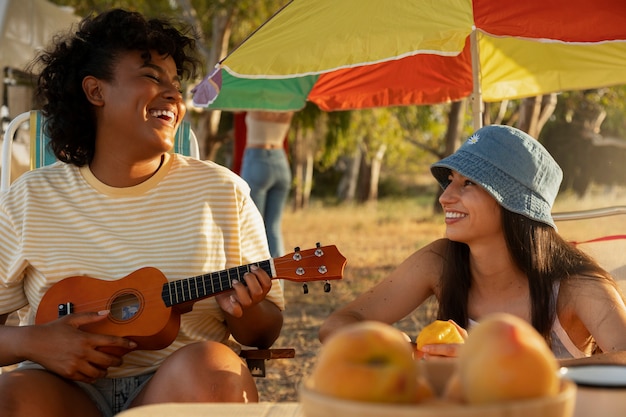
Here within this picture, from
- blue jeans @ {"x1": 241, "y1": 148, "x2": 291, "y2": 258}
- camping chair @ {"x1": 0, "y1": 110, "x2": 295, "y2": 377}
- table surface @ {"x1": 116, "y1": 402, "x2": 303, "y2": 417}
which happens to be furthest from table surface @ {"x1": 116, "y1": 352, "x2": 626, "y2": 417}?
blue jeans @ {"x1": 241, "y1": 148, "x2": 291, "y2": 258}

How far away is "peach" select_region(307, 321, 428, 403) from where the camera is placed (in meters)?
0.98

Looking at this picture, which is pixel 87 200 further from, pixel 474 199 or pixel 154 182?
pixel 474 199

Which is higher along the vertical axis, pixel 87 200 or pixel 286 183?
pixel 87 200

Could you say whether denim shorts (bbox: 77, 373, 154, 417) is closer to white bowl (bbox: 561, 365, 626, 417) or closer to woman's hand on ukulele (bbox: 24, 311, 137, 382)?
woman's hand on ukulele (bbox: 24, 311, 137, 382)

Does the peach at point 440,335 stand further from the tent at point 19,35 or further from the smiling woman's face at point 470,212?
the tent at point 19,35

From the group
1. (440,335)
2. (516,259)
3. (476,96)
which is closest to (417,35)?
(516,259)

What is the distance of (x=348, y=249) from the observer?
38.8 ft

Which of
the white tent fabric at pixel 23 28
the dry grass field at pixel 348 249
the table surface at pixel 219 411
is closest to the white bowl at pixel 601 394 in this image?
the table surface at pixel 219 411

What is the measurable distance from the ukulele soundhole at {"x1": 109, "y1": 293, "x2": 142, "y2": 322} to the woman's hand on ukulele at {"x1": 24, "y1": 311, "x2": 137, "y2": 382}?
0.38 feet

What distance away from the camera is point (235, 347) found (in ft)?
8.59

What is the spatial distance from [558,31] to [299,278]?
4.57 ft

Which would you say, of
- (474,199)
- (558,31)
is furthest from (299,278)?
(558,31)

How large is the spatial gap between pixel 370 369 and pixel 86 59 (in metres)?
2.05

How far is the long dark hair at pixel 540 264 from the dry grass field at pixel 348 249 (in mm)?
690
